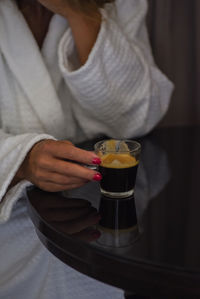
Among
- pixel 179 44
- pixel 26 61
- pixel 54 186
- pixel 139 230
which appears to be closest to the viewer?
pixel 139 230

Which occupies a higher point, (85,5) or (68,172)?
(85,5)

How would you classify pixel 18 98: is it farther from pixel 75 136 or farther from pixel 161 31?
pixel 161 31

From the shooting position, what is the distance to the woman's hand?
73 centimetres

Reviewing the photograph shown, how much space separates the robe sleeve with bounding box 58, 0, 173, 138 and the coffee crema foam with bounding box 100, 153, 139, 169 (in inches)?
12.9

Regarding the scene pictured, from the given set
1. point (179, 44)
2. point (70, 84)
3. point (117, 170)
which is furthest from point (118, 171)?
point (179, 44)

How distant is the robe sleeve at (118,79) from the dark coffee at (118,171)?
0.33 m

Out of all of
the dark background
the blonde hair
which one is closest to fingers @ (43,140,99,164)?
the blonde hair

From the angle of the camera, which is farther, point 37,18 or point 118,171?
point 37,18

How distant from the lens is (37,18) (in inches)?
44.6

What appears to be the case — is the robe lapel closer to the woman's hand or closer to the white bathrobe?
the white bathrobe

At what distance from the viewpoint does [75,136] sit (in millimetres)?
1181

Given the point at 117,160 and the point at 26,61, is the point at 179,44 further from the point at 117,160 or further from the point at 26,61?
the point at 117,160

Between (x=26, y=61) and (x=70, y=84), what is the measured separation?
0.38 ft

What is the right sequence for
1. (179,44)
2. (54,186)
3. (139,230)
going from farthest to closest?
1. (179,44)
2. (54,186)
3. (139,230)
